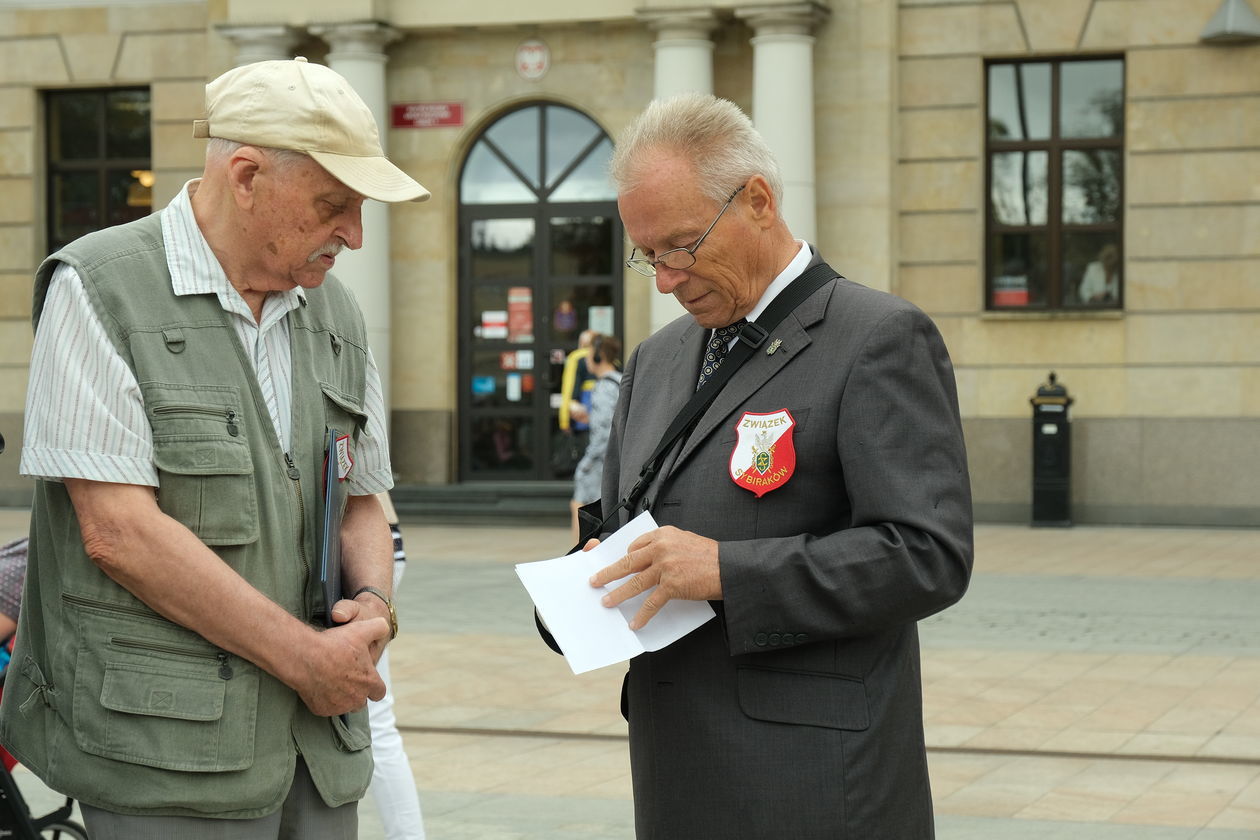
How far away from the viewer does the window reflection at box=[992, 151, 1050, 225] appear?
712 inches

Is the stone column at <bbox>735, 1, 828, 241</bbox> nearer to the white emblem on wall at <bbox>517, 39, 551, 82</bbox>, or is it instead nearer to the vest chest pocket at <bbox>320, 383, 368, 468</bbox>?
the white emblem on wall at <bbox>517, 39, 551, 82</bbox>

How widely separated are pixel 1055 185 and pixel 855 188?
2.09 metres

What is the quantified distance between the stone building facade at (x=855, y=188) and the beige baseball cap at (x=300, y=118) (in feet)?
48.2

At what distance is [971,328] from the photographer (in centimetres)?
1792

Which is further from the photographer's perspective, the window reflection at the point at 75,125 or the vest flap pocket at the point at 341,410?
the window reflection at the point at 75,125

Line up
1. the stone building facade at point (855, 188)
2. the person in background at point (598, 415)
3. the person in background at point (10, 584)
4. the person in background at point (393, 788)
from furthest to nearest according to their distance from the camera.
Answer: the stone building facade at point (855, 188) → the person in background at point (598, 415) → the person in background at point (393, 788) → the person in background at point (10, 584)

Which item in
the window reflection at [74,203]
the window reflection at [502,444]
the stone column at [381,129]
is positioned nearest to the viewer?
the stone column at [381,129]

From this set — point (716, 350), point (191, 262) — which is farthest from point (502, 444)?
point (191, 262)

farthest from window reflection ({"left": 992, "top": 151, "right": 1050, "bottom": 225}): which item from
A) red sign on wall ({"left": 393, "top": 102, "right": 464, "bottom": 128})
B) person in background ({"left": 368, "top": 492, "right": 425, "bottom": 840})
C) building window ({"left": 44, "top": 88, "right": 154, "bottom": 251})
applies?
person in background ({"left": 368, "top": 492, "right": 425, "bottom": 840})

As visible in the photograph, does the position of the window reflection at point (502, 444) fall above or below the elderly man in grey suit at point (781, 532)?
below

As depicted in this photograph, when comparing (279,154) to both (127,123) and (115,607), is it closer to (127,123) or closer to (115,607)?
(115,607)

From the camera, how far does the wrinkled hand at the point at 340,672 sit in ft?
8.75

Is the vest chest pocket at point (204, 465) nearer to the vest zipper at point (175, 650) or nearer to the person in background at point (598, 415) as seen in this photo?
A: the vest zipper at point (175, 650)

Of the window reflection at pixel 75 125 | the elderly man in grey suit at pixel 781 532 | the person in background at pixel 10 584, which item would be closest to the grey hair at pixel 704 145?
the elderly man in grey suit at pixel 781 532
